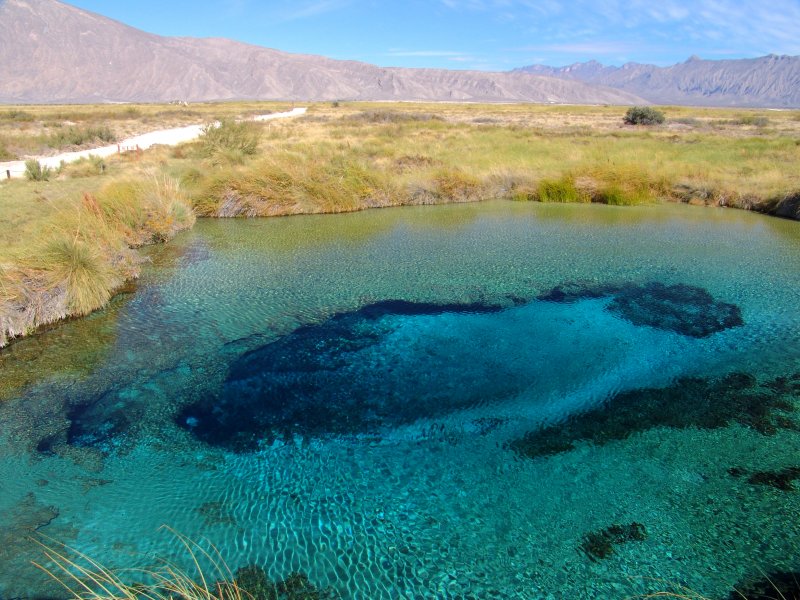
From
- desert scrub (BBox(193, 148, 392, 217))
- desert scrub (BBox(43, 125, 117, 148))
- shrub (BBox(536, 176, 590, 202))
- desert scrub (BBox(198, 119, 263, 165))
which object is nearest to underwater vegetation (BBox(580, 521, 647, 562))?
desert scrub (BBox(193, 148, 392, 217))

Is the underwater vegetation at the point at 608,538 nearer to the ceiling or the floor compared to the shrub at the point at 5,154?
nearer to the floor

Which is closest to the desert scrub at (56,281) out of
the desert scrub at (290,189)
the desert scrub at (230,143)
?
the desert scrub at (290,189)

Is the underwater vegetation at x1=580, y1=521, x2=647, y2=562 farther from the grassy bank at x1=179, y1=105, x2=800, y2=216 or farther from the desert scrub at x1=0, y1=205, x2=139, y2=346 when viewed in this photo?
the grassy bank at x1=179, y1=105, x2=800, y2=216

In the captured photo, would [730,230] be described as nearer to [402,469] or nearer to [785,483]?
[785,483]

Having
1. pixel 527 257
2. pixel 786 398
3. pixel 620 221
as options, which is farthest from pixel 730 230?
A: pixel 786 398

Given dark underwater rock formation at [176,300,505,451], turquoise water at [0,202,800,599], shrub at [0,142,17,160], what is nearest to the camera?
turquoise water at [0,202,800,599]

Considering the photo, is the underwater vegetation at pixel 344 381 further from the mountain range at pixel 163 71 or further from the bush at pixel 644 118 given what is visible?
the mountain range at pixel 163 71
